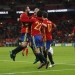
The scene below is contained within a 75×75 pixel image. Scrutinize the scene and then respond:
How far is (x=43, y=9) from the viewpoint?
58.6 m

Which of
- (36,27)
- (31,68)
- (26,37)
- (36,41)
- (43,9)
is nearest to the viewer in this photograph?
(36,41)

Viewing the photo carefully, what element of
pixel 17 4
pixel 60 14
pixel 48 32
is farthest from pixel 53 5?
pixel 48 32

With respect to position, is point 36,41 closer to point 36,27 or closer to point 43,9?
point 36,27

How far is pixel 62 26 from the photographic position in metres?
57.4

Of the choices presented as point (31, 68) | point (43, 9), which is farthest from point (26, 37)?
point (43, 9)

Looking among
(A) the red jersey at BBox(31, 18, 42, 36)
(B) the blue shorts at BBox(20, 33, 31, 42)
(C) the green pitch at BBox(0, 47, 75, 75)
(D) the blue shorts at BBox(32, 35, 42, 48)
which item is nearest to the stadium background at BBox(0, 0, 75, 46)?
(C) the green pitch at BBox(0, 47, 75, 75)

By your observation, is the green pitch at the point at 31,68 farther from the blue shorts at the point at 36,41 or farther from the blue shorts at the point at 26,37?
the blue shorts at the point at 26,37

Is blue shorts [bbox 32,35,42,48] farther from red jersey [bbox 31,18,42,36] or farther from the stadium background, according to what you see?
the stadium background

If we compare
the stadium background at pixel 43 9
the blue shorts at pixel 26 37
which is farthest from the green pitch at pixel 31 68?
the stadium background at pixel 43 9

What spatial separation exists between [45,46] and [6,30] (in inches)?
1788

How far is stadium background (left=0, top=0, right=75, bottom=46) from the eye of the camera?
2240 inches

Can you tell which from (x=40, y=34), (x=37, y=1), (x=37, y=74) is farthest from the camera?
(x=37, y=1)

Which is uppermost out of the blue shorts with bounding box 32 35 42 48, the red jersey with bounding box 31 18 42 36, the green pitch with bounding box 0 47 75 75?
the red jersey with bounding box 31 18 42 36

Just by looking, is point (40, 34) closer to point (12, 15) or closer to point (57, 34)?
point (57, 34)
